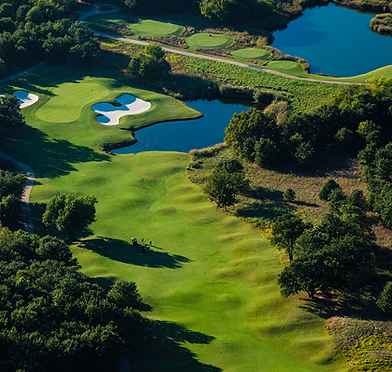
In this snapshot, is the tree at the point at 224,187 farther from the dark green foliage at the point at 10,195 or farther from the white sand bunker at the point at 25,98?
the white sand bunker at the point at 25,98

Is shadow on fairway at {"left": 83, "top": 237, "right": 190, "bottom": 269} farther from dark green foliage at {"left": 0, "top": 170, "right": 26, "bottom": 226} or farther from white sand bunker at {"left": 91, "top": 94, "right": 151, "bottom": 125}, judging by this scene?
white sand bunker at {"left": 91, "top": 94, "right": 151, "bottom": 125}

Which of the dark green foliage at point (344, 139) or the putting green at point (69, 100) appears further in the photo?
the putting green at point (69, 100)

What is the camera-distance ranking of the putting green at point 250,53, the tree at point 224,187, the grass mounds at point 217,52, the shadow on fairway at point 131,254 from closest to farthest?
the shadow on fairway at point 131,254
the tree at point 224,187
the putting green at point 250,53
the grass mounds at point 217,52

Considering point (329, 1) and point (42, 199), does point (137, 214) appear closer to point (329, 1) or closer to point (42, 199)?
point (42, 199)

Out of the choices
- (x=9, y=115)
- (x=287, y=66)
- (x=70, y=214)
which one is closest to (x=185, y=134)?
(x=9, y=115)

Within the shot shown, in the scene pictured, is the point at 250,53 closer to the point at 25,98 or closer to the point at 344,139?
the point at 344,139

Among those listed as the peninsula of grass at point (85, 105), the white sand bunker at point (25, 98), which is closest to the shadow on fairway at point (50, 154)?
the peninsula of grass at point (85, 105)

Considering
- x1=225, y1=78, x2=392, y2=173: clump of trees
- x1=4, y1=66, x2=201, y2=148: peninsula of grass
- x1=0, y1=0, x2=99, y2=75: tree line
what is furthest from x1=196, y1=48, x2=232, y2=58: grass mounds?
x1=225, y1=78, x2=392, y2=173: clump of trees

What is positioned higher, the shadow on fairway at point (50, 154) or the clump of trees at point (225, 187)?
the clump of trees at point (225, 187)
